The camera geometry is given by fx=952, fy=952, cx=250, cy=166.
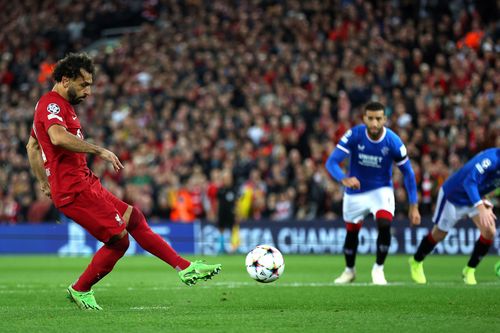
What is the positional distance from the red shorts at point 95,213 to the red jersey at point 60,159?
68mm

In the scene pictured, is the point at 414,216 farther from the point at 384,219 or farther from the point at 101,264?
the point at 101,264

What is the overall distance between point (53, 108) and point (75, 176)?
67 cm

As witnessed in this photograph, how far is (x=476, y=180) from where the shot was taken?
12125 mm

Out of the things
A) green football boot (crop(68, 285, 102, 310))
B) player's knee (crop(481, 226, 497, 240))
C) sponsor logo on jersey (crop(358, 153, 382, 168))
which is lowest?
green football boot (crop(68, 285, 102, 310))

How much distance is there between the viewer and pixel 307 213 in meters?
23.8

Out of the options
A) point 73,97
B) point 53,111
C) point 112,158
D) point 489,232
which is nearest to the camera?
point 112,158

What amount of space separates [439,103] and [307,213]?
167 inches

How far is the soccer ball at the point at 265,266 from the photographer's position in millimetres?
10570

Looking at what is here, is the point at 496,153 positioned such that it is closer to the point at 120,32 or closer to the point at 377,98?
the point at 377,98

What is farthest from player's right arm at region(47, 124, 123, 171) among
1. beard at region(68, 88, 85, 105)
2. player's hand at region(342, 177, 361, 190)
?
player's hand at region(342, 177, 361, 190)

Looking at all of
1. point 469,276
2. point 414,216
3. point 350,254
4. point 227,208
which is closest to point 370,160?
point 414,216

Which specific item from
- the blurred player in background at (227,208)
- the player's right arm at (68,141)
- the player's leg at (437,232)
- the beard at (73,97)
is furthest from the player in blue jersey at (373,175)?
the blurred player in background at (227,208)

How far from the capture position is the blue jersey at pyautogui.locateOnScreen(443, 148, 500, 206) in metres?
12.1

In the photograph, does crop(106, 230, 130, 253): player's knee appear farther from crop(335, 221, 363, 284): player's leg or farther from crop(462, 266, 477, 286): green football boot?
crop(462, 266, 477, 286): green football boot
